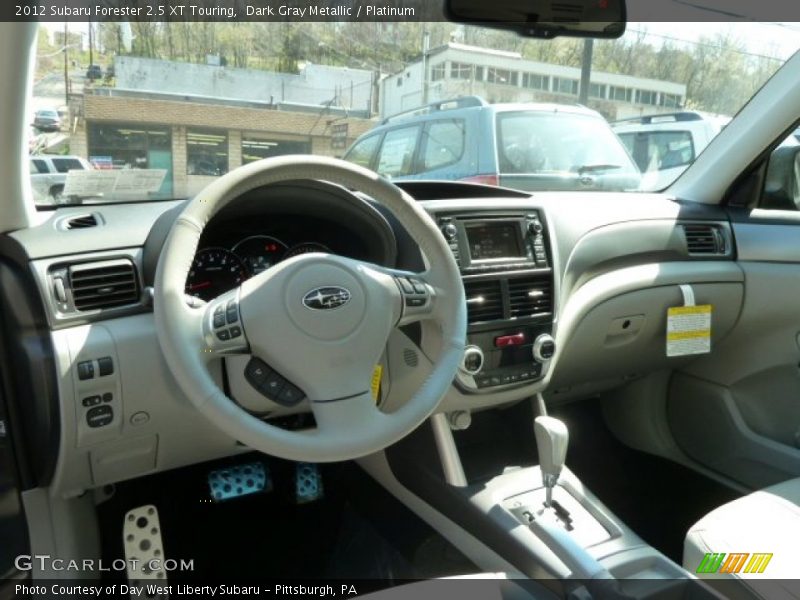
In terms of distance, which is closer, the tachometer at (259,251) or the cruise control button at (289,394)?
the cruise control button at (289,394)

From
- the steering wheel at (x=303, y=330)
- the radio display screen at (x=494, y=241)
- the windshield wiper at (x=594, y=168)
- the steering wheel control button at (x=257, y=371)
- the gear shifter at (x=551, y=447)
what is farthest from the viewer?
the windshield wiper at (x=594, y=168)

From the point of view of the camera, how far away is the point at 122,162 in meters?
1.77

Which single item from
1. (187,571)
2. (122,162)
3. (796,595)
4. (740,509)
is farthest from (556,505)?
(122,162)

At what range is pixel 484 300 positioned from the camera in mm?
2033

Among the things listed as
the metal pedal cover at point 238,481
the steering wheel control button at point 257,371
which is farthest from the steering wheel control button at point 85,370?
the metal pedal cover at point 238,481

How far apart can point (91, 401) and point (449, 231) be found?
1.05 metres

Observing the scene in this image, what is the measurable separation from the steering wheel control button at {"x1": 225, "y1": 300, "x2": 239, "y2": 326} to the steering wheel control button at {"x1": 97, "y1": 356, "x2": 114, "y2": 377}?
0.40m

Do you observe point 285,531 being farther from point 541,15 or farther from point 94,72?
point 541,15

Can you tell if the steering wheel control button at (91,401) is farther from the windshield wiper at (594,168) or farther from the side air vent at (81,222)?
the windshield wiper at (594,168)

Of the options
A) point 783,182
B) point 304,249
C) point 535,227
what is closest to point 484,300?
point 535,227

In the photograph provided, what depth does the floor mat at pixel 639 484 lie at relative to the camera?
103 inches

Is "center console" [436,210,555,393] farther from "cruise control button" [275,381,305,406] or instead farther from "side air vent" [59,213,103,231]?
"side air vent" [59,213,103,231]

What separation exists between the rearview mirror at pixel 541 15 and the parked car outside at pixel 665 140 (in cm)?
102

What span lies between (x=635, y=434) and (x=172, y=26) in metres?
2.51
